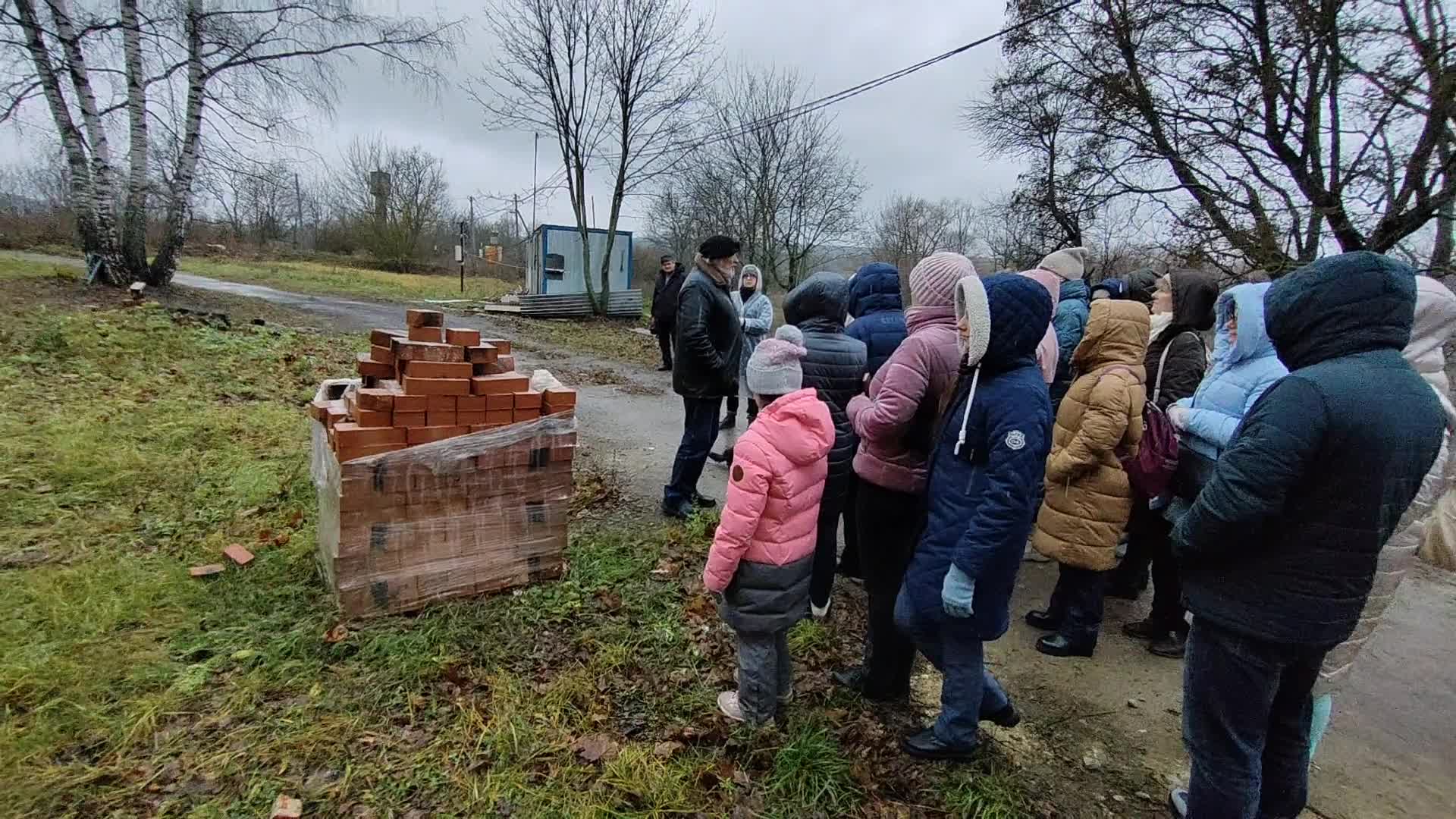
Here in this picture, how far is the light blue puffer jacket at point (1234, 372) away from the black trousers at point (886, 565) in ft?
4.31

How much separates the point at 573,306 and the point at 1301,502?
1776 cm

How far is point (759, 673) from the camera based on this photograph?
2.59m

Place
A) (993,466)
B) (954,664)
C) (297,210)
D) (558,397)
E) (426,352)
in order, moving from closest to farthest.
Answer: (993,466) < (954,664) < (426,352) < (558,397) < (297,210)

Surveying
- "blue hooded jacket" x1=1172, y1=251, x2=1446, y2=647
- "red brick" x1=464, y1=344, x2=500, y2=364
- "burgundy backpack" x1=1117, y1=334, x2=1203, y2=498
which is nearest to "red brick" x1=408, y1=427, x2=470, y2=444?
"red brick" x1=464, y1=344, x2=500, y2=364

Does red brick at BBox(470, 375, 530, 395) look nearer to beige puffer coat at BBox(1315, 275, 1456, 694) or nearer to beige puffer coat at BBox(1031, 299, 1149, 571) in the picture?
beige puffer coat at BBox(1031, 299, 1149, 571)

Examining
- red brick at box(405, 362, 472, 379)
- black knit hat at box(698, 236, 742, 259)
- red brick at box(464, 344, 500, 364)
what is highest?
black knit hat at box(698, 236, 742, 259)

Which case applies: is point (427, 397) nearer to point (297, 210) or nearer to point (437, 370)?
point (437, 370)

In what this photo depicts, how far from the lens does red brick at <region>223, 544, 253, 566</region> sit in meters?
3.63

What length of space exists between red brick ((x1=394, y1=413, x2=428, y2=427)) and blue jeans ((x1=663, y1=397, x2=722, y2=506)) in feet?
5.84

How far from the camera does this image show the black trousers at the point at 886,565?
2.65m

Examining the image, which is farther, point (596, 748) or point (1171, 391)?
point (1171, 391)

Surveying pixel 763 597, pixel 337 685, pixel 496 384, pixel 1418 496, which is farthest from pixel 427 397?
pixel 1418 496

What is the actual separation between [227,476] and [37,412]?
235 cm

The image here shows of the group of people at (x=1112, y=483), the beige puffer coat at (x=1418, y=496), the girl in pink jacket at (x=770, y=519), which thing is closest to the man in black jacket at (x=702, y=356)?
the group of people at (x=1112, y=483)
